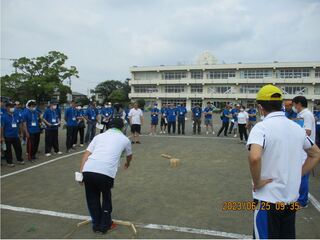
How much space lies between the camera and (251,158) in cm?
244

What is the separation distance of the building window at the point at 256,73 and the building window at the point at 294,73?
2236 mm

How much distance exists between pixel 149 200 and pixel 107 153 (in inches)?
77.3

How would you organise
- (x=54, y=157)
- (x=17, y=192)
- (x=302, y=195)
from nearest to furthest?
1. (x=302, y=195)
2. (x=17, y=192)
3. (x=54, y=157)

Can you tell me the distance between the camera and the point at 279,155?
251 centimetres

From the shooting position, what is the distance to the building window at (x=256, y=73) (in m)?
63.2

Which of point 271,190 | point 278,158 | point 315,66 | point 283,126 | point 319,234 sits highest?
point 315,66

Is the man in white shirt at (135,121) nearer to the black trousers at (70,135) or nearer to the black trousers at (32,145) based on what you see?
the black trousers at (70,135)

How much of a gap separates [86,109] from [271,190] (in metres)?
12.1

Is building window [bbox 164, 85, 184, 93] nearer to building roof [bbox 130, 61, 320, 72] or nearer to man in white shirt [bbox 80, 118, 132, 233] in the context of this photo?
building roof [bbox 130, 61, 320, 72]

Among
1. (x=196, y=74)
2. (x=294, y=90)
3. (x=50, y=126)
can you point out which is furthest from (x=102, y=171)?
(x=196, y=74)

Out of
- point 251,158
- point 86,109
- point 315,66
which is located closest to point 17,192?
point 251,158

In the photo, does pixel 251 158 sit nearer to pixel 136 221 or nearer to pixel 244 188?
pixel 136 221

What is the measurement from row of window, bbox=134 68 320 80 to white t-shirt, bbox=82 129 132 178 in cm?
6402

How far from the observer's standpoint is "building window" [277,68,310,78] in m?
60.2
